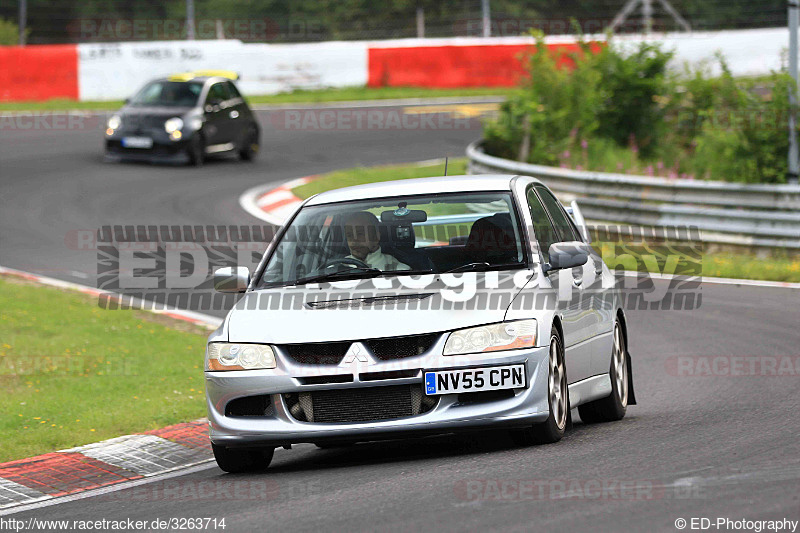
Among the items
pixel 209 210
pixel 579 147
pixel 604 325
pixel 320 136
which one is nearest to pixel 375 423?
pixel 604 325

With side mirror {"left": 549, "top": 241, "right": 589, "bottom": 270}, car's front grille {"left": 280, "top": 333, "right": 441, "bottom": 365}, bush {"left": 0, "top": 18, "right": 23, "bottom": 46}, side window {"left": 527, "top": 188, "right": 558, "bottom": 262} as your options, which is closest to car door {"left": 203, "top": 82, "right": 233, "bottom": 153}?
bush {"left": 0, "top": 18, "right": 23, "bottom": 46}

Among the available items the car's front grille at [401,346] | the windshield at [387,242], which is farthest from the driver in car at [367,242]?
the car's front grille at [401,346]

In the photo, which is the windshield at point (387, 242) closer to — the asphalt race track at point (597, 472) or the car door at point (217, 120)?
the asphalt race track at point (597, 472)

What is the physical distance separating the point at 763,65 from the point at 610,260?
2226 centimetres

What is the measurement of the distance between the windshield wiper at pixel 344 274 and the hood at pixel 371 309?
110mm

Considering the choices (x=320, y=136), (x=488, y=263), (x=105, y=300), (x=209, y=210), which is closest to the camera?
(x=488, y=263)

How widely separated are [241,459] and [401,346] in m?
1.24

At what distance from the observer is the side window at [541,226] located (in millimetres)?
8164

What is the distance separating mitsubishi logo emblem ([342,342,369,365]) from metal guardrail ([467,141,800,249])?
34.7 ft

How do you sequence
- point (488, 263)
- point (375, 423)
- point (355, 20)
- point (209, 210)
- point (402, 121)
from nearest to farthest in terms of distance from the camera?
point (375, 423), point (488, 263), point (209, 210), point (402, 121), point (355, 20)

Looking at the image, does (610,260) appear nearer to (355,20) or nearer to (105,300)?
(105,300)

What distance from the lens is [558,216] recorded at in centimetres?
900

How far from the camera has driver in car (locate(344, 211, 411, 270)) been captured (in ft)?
26.3

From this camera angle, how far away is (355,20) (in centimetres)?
6006
